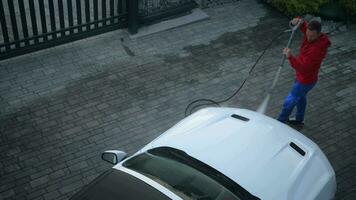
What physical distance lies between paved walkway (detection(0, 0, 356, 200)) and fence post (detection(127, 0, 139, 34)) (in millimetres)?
238

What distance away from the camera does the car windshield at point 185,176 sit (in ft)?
15.1

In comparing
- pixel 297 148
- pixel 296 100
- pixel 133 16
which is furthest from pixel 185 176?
pixel 133 16

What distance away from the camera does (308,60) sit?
6.51 meters

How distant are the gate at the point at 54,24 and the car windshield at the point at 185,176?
4.17 metres

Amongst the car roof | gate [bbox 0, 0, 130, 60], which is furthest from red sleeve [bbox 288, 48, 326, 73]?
gate [bbox 0, 0, 130, 60]

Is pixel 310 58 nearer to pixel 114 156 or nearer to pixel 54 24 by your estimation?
pixel 114 156

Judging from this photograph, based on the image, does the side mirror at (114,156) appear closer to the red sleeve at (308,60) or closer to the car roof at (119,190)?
the car roof at (119,190)

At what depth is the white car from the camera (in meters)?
4.59

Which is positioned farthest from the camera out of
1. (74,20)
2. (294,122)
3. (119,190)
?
(74,20)

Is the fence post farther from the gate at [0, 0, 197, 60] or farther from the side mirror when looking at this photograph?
the side mirror

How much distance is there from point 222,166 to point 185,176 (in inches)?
17.7

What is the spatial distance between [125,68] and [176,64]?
0.96 m

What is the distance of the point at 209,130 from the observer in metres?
5.57

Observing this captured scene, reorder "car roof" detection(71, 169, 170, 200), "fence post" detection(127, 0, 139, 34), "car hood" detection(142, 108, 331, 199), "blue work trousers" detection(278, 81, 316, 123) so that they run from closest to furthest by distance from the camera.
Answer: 1. "car roof" detection(71, 169, 170, 200)
2. "car hood" detection(142, 108, 331, 199)
3. "blue work trousers" detection(278, 81, 316, 123)
4. "fence post" detection(127, 0, 139, 34)
